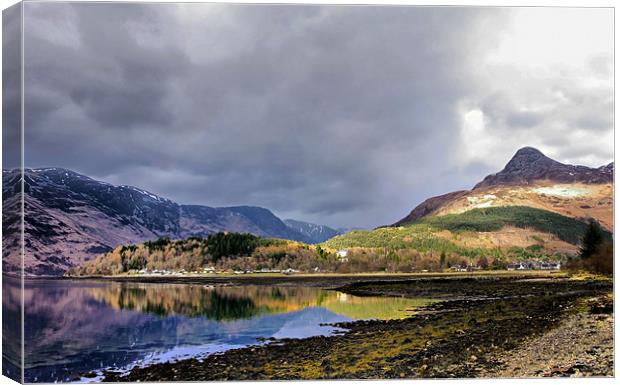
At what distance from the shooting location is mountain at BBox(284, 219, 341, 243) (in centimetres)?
1473

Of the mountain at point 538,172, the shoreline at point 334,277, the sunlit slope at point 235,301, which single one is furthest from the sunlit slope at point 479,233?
the sunlit slope at point 235,301

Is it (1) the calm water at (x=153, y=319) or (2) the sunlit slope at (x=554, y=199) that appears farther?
(2) the sunlit slope at (x=554, y=199)

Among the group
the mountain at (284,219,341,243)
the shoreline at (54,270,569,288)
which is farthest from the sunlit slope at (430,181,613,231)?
the mountain at (284,219,341,243)

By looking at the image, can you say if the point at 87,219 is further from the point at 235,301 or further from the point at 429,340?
the point at 429,340

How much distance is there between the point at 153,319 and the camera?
1390 cm

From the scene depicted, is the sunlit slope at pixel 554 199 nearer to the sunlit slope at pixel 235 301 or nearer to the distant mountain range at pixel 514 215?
the distant mountain range at pixel 514 215

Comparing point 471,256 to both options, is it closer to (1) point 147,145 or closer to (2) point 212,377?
(2) point 212,377

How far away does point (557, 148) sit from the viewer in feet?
48.8

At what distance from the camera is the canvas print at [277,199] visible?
41.3ft

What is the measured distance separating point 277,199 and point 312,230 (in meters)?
1.23

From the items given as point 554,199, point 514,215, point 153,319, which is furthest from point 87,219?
point 554,199

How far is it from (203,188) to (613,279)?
984 centimetres

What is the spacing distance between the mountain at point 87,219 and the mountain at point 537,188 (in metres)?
3.50

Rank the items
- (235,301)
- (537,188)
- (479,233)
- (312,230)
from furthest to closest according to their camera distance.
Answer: (479,233), (537,188), (312,230), (235,301)
